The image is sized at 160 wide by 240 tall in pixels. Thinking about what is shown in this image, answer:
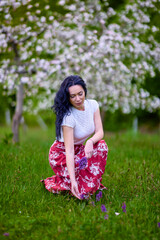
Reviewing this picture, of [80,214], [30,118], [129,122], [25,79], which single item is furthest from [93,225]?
[30,118]

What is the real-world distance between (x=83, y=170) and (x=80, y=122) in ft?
2.21

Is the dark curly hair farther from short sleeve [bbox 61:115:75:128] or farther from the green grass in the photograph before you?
the green grass

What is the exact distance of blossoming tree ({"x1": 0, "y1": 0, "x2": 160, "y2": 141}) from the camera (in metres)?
6.12

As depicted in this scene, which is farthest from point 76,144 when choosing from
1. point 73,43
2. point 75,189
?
point 73,43

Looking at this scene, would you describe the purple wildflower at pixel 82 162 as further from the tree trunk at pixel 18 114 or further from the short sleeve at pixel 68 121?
the tree trunk at pixel 18 114

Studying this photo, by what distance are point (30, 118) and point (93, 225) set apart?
Result: 19406 mm

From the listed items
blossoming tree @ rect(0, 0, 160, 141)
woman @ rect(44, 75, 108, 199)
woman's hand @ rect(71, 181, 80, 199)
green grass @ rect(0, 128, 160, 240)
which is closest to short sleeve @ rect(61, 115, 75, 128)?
woman @ rect(44, 75, 108, 199)

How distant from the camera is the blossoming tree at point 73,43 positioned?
6.12 m

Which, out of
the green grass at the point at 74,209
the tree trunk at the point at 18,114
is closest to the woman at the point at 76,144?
the green grass at the point at 74,209

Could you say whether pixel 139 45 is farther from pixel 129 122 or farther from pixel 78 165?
pixel 129 122

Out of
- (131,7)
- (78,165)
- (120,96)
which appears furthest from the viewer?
(120,96)

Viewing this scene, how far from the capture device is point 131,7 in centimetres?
691

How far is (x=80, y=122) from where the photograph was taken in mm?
3404

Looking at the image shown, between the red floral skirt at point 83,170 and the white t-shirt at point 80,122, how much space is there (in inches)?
8.4
